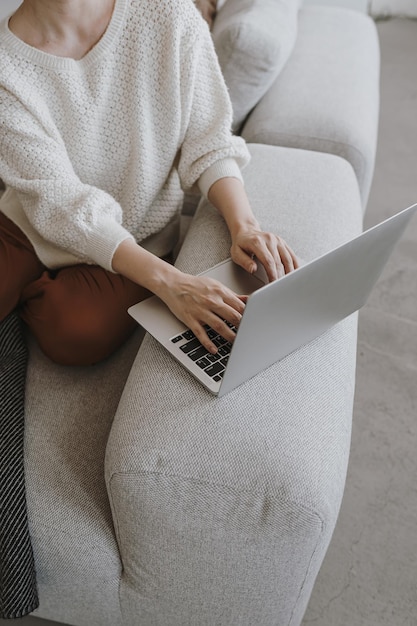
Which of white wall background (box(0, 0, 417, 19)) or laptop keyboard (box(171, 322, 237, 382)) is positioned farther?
white wall background (box(0, 0, 417, 19))

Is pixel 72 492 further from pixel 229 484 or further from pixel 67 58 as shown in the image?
pixel 67 58

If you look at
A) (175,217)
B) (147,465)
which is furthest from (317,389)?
(175,217)

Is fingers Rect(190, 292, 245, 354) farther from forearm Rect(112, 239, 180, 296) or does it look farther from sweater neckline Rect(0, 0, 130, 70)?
sweater neckline Rect(0, 0, 130, 70)

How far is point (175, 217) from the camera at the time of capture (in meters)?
1.34

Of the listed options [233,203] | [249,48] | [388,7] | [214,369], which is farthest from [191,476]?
[388,7]

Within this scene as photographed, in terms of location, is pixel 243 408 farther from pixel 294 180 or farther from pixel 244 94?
pixel 244 94

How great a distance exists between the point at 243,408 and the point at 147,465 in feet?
0.49

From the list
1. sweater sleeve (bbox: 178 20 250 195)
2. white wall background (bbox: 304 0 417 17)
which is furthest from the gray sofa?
white wall background (bbox: 304 0 417 17)

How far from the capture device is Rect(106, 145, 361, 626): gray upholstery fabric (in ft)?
2.65

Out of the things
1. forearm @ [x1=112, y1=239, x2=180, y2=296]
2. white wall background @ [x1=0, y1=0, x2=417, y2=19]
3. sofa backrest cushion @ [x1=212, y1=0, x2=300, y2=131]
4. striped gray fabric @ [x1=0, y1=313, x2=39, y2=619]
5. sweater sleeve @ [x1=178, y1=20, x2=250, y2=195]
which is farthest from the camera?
white wall background @ [x1=0, y1=0, x2=417, y2=19]

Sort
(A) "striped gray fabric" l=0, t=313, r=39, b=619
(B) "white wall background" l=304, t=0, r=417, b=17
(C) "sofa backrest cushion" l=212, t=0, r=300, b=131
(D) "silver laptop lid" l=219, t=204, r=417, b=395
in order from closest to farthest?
(D) "silver laptop lid" l=219, t=204, r=417, b=395, (A) "striped gray fabric" l=0, t=313, r=39, b=619, (C) "sofa backrest cushion" l=212, t=0, r=300, b=131, (B) "white wall background" l=304, t=0, r=417, b=17

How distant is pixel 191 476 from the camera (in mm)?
808

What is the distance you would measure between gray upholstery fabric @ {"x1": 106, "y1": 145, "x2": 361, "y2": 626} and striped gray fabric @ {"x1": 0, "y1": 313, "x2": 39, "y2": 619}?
14cm

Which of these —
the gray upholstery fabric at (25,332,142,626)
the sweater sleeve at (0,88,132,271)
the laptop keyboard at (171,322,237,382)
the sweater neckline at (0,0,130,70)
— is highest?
the sweater neckline at (0,0,130,70)
